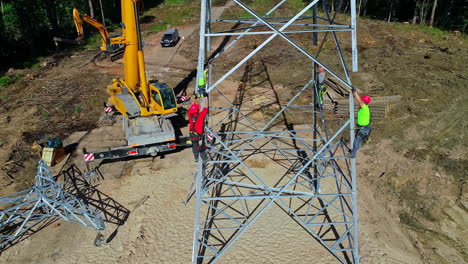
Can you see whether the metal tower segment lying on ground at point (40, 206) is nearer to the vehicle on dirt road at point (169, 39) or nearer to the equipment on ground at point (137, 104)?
the equipment on ground at point (137, 104)

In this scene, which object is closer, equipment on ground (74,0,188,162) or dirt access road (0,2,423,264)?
dirt access road (0,2,423,264)

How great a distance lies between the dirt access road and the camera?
32.6ft

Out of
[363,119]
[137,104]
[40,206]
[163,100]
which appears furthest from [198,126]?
[137,104]

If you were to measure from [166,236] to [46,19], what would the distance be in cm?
3318

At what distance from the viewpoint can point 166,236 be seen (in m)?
10.7

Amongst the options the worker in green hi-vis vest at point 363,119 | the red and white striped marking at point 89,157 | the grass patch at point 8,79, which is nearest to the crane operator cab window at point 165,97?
the red and white striped marking at point 89,157

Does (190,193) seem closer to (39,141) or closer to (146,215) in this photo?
(146,215)

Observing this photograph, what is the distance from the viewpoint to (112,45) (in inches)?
572

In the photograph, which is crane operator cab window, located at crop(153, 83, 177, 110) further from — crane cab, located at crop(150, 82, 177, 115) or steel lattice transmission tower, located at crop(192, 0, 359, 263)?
steel lattice transmission tower, located at crop(192, 0, 359, 263)

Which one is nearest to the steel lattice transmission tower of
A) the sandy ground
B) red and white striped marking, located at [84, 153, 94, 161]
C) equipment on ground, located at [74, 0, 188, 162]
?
the sandy ground

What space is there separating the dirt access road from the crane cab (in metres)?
3.25

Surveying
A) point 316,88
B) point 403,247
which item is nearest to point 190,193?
point 316,88

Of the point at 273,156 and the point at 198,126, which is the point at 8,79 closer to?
the point at 273,156

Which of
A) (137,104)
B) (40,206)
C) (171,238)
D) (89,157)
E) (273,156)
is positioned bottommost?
(171,238)
